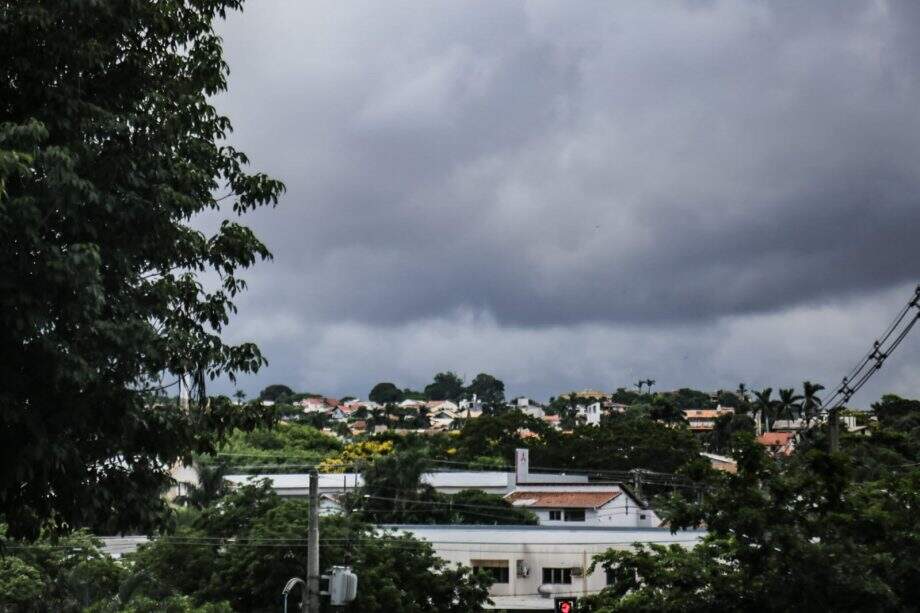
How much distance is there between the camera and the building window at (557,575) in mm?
53375

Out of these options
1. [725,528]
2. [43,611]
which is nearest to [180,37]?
[725,528]

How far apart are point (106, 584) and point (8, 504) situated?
22894 millimetres

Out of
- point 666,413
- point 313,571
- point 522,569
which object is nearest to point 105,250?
point 313,571

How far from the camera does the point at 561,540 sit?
53.9 meters

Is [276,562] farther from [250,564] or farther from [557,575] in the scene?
[557,575]

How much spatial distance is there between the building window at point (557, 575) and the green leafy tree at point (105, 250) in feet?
128

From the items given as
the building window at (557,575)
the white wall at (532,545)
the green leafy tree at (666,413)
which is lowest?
the building window at (557,575)

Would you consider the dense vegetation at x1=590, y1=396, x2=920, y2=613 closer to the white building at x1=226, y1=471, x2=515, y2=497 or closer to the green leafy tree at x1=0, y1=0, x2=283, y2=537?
the green leafy tree at x1=0, y1=0, x2=283, y2=537

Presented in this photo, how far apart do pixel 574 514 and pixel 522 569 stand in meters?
16.3

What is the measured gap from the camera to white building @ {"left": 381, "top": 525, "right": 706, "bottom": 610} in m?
53.0

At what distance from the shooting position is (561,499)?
70.7 m

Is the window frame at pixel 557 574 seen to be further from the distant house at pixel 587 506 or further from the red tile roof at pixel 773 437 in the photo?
the red tile roof at pixel 773 437

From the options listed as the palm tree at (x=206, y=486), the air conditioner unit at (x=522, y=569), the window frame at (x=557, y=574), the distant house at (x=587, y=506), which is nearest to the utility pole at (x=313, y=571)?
the air conditioner unit at (x=522, y=569)

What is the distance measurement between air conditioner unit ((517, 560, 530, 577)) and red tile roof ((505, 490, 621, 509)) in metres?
15.1
